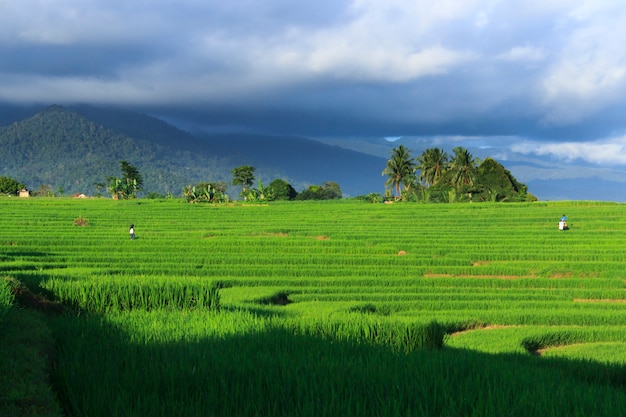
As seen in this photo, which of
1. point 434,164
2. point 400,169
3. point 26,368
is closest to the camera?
point 26,368

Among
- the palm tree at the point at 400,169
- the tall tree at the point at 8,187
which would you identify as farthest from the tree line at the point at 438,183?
the tall tree at the point at 8,187

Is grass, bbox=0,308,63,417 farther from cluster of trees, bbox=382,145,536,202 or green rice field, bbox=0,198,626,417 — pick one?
cluster of trees, bbox=382,145,536,202

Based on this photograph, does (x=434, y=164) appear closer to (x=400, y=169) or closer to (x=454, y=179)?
(x=400, y=169)

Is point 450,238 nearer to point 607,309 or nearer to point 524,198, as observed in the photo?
point 607,309

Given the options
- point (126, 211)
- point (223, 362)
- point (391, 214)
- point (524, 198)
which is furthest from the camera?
point (524, 198)

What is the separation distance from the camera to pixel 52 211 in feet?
184

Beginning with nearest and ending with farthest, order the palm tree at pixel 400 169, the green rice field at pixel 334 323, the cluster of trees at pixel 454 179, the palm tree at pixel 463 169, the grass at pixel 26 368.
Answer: the grass at pixel 26 368, the green rice field at pixel 334 323, the cluster of trees at pixel 454 179, the palm tree at pixel 463 169, the palm tree at pixel 400 169

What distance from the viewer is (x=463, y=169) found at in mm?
79250

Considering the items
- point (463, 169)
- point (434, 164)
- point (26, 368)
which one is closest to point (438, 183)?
point (463, 169)

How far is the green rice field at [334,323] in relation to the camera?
4.95m

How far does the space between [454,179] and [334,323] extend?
248ft

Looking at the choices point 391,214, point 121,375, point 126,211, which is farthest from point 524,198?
point 121,375

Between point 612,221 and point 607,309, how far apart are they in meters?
31.3

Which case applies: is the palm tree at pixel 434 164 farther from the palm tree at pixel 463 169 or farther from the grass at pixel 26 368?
the grass at pixel 26 368
